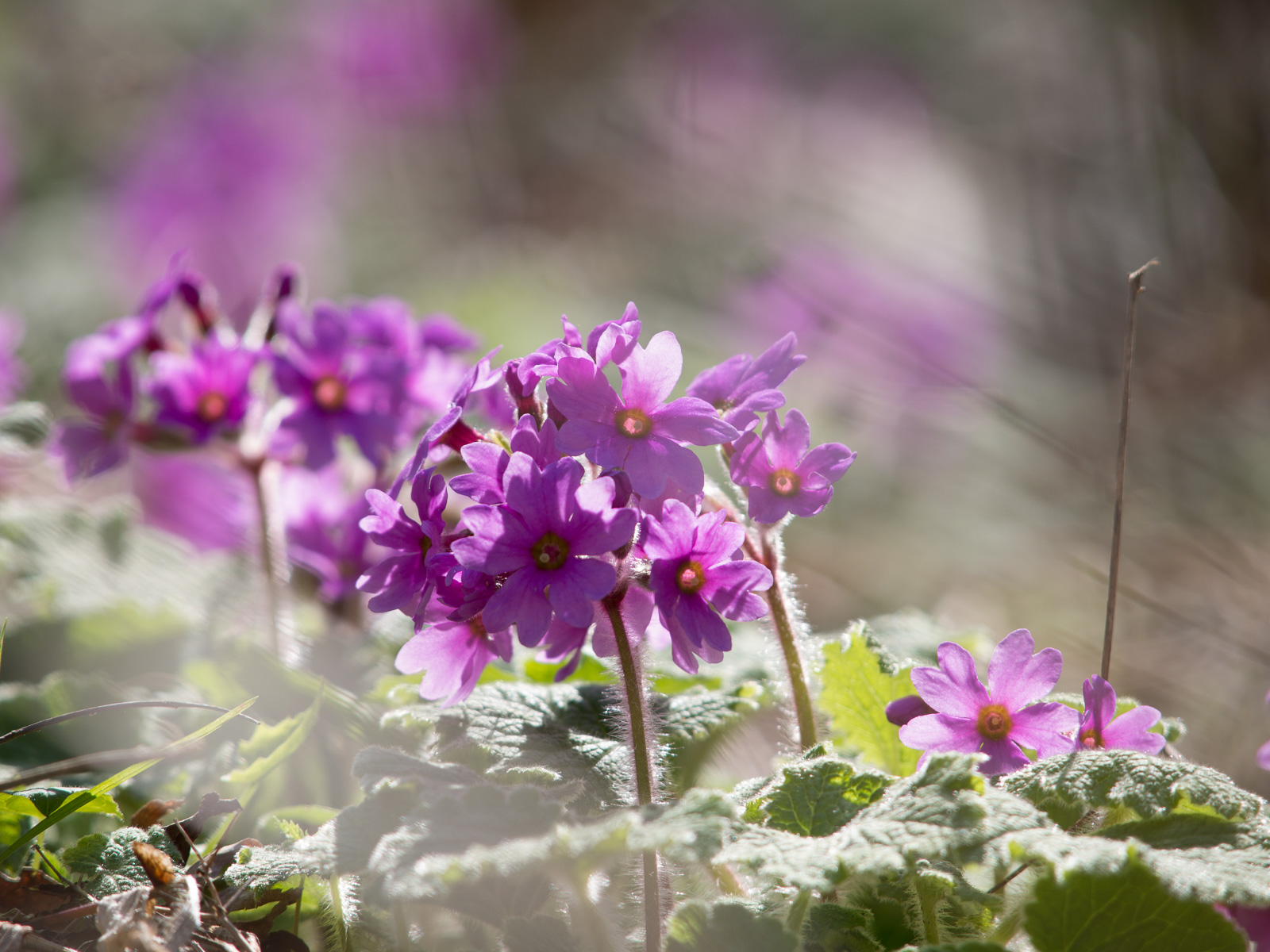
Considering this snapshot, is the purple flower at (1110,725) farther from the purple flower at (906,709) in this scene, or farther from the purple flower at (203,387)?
the purple flower at (203,387)

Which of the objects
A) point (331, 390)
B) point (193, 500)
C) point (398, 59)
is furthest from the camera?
point (398, 59)

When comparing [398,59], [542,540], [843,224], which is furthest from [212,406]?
[398,59]

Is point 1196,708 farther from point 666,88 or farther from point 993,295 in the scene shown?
point 666,88

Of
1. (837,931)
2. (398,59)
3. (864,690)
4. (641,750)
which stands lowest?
(837,931)

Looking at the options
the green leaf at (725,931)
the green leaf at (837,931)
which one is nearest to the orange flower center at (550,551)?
the green leaf at (725,931)

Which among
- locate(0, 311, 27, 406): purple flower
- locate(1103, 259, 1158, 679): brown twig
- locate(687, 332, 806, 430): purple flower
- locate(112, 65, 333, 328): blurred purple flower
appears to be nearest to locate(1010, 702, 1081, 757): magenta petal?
locate(1103, 259, 1158, 679): brown twig

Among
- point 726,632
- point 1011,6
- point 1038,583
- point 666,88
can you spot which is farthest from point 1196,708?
point 1011,6

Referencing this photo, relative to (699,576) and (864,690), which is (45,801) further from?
(864,690)
